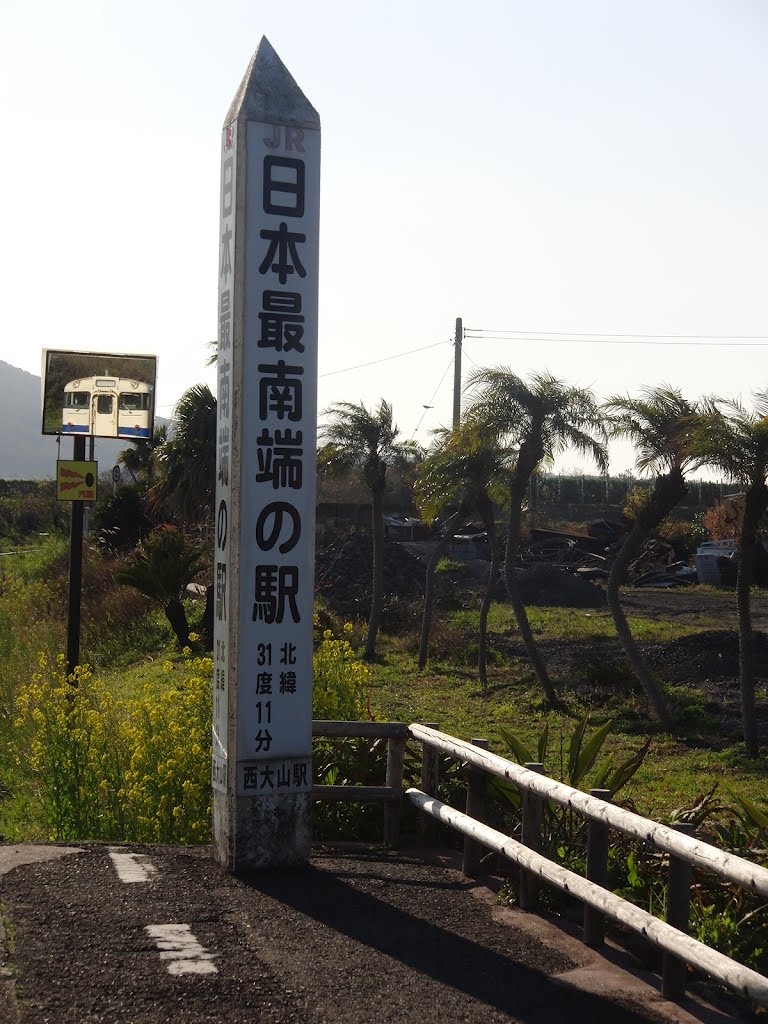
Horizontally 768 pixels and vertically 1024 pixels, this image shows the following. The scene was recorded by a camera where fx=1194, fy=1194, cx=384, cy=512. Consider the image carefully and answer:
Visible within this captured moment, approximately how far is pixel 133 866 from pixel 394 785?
1.83 metres

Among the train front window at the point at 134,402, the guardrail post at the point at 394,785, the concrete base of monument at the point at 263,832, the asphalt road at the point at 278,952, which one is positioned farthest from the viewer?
the train front window at the point at 134,402

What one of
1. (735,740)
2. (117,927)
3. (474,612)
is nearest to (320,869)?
(117,927)

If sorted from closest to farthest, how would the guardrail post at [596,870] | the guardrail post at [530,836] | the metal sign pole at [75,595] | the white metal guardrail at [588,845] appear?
1. the white metal guardrail at [588,845]
2. the guardrail post at [596,870]
3. the guardrail post at [530,836]
4. the metal sign pole at [75,595]

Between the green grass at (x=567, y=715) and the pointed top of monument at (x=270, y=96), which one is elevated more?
the pointed top of monument at (x=270, y=96)

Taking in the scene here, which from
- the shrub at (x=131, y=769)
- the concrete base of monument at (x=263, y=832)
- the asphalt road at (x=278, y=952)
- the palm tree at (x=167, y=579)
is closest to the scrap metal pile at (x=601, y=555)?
the palm tree at (x=167, y=579)

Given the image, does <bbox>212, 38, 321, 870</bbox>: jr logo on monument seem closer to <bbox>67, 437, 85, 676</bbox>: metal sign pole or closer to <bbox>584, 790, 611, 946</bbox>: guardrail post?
<bbox>584, 790, 611, 946</bbox>: guardrail post

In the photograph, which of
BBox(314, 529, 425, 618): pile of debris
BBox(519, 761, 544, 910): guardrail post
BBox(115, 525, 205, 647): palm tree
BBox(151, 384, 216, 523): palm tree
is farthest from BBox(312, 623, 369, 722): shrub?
BBox(314, 529, 425, 618): pile of debris

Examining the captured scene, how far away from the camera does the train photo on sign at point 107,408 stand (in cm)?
1535

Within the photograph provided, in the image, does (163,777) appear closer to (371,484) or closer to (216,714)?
(216,714)

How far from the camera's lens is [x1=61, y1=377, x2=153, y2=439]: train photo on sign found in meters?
15.4

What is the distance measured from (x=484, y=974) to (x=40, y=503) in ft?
169

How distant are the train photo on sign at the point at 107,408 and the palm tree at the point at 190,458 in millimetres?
11121

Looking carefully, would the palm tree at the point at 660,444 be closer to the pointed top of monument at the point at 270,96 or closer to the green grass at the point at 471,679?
the green grass at the point at 471,679

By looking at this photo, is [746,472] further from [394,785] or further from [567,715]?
[394,785]
